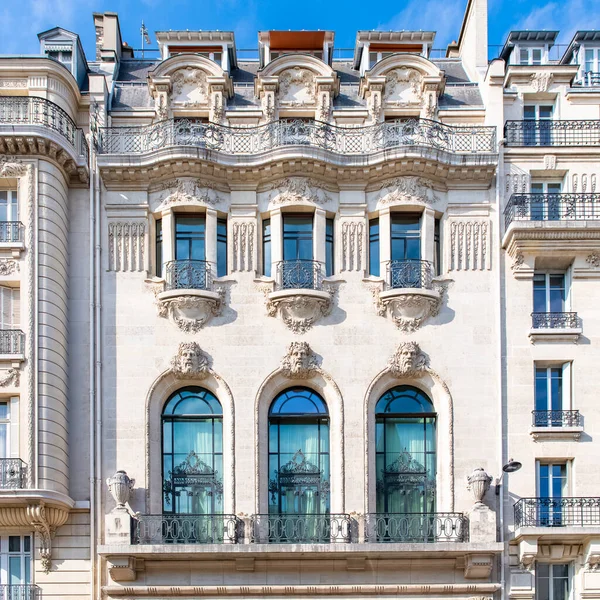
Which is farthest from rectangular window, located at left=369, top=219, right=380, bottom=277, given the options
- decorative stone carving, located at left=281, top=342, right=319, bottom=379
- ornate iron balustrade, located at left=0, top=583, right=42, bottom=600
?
ornate iron balustrade, located at left=0, top=583, right=42, bottom=600

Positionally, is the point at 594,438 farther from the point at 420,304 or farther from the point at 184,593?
the point at 184,593

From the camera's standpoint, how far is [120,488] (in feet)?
81.5

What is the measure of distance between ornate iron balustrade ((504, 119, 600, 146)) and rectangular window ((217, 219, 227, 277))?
289 inches

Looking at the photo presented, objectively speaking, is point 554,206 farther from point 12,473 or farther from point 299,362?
point 12,473

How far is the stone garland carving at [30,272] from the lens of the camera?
80.1 ft

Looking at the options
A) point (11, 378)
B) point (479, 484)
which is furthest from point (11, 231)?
point (479, 484)

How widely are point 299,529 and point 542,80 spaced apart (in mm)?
12714

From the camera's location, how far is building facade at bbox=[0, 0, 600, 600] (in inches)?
984

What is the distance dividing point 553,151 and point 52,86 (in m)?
12.2

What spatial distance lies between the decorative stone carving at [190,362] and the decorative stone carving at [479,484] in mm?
6531

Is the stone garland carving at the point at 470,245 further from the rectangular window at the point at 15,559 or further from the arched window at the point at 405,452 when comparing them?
the rectangular window at the point at 15,559

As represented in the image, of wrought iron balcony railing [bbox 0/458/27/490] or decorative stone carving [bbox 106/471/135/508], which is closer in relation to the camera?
wrought iron balcony railing [bbox 0/458/27/490]

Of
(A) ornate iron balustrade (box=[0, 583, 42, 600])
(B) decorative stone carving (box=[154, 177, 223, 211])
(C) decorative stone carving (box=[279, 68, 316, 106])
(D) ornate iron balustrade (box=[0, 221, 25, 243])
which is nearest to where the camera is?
(A) ornate iron balustrade (box=[0, 583, 42, 600])

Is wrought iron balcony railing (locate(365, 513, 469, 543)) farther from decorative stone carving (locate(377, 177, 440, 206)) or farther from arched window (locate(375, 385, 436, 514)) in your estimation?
decorative stone carving (locate(377, 177, 440, 206))
